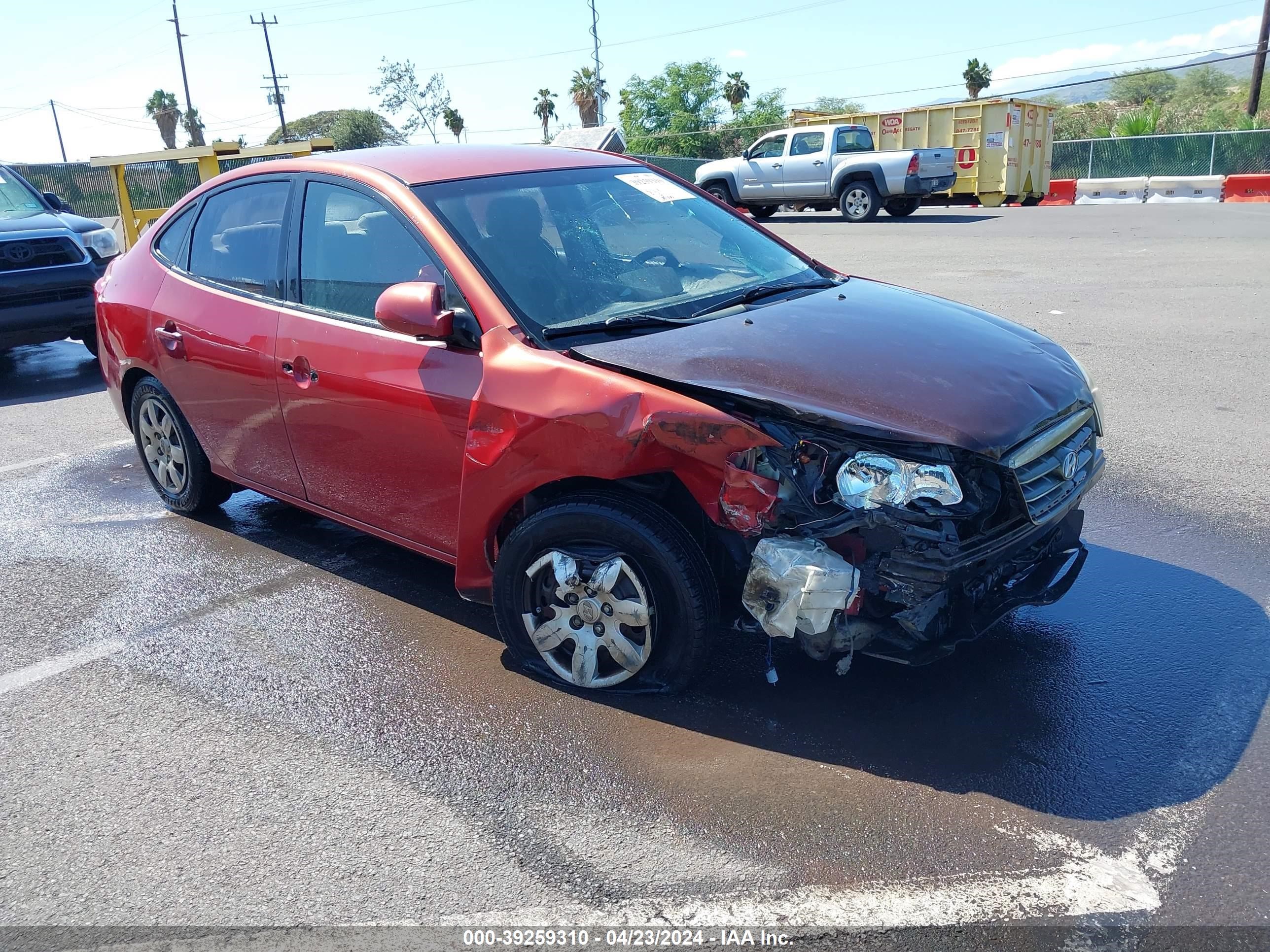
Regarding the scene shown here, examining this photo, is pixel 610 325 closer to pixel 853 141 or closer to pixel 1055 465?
pixel 1055 465

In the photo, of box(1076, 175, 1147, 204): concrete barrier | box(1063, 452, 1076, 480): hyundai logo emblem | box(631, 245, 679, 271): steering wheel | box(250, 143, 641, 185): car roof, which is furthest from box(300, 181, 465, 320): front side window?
box(1076, 175, 1147, 204): concrete barrier

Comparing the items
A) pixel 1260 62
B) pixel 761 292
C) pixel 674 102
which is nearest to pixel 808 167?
pixel 761 292

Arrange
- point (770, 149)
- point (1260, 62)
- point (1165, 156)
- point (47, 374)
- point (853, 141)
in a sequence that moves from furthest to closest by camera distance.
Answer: point (1260, 62)
point (1165, 156)
point (770, 149)
point (853, 141)
point (47, 374)

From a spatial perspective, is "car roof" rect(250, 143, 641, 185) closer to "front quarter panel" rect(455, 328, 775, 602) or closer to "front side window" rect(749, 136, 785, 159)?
"front quarter panel" rect(455, 328, 775, 602)

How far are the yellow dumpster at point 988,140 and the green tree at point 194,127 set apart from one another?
162 feet

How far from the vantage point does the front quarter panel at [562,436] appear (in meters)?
3.14

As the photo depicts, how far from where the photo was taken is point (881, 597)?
10.2ft

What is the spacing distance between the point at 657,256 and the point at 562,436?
1.20m

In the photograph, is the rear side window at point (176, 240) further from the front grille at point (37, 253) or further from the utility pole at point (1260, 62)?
the utility pole at point (1260, 62)

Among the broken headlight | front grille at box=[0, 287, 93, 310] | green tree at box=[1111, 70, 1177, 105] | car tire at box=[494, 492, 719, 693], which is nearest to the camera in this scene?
the broken headlight

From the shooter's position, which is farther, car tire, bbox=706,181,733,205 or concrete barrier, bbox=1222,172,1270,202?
car tire, bbox=706,181,733,205

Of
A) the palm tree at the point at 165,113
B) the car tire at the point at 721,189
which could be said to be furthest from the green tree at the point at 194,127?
the car tire at the point at 721,189

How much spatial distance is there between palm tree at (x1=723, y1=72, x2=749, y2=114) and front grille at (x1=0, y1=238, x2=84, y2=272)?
58.9 meters

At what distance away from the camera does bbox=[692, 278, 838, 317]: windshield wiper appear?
3900 millimetres
